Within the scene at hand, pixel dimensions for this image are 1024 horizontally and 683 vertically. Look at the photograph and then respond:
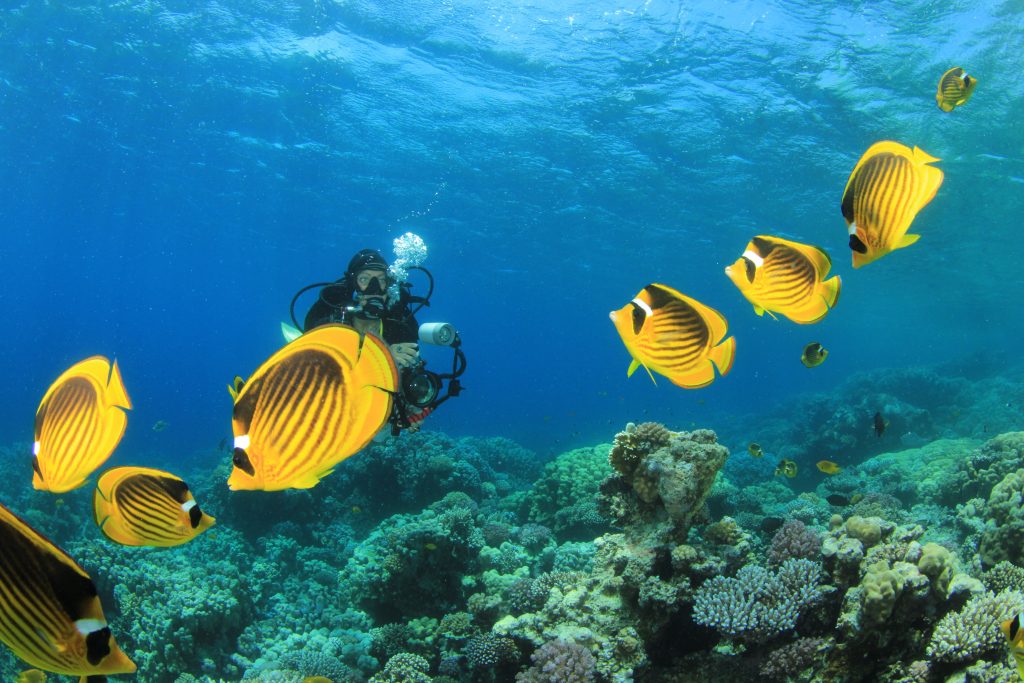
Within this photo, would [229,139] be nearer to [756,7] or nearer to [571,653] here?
[756,7]

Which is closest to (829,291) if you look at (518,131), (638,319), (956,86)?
(638,319)

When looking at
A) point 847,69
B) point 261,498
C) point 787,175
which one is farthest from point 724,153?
point 261,498

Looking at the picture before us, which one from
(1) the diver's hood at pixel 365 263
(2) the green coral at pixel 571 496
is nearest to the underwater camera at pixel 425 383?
(1) the diver's hood at pixel 365 263

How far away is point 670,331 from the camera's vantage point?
248cm

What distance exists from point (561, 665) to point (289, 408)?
3753mm

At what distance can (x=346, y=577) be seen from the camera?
7.95 m

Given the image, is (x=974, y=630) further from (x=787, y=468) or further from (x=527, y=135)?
(x=527, y=135)

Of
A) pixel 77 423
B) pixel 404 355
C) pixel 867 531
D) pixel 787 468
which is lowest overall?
pixel 867 531

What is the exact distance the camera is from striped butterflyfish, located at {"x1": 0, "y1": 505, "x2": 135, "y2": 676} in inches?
47.1

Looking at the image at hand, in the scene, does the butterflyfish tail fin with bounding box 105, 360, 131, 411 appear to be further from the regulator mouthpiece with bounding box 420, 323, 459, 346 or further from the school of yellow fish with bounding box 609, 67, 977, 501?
the regulator mouthpiece with bounding box 420, 323, 459, 346

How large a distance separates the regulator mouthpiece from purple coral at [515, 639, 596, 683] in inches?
109

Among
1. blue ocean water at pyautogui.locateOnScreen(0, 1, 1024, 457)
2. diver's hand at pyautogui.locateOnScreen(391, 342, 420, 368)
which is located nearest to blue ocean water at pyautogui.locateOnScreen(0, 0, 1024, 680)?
blue ocean water at pyautogui.locateOnScreen(0, 1, 1024, 457)

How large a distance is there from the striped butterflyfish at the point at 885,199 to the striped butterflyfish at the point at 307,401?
1872 millimetres

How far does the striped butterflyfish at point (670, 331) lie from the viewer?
2461 mm
